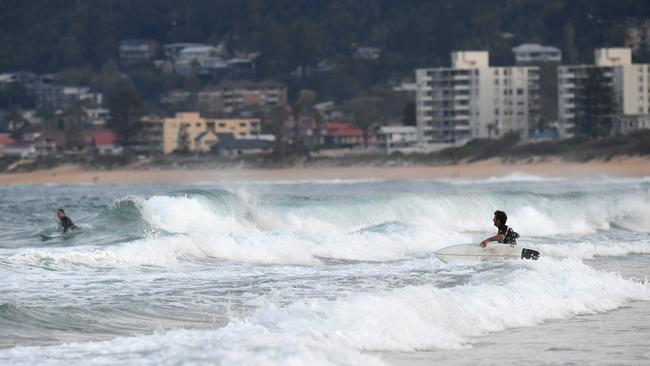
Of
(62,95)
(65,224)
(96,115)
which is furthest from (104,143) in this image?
(65,224)

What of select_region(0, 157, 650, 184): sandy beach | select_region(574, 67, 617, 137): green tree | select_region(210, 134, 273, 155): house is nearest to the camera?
select_region(0, 157, 650, 184): sandy beach

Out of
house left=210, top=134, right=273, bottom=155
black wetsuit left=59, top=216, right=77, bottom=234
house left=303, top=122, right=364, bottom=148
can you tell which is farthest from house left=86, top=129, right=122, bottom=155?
black wetsuit left=59, top=216, right=77, bottom=234

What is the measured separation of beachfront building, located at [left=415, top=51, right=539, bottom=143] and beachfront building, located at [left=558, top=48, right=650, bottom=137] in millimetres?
4549

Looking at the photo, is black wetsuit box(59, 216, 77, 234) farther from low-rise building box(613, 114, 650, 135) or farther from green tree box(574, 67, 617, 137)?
green tree box(574, 67, 617, 137)

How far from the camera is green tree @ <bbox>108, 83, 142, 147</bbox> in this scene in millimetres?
145625

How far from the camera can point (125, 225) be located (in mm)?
35281

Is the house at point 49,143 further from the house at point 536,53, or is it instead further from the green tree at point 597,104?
the house at point 536,53

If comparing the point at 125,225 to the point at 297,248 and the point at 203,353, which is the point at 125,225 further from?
the point at 203,353

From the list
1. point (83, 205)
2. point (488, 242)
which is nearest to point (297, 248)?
point (488, 242)

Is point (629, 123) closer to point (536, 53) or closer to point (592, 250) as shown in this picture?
point (536, 53)

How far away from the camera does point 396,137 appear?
5138 inches

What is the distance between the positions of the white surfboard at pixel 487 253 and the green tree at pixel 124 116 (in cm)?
12135

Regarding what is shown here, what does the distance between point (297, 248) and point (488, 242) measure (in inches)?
224

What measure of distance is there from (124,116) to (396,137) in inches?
1253
